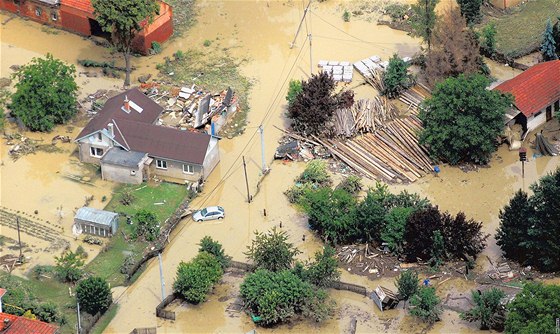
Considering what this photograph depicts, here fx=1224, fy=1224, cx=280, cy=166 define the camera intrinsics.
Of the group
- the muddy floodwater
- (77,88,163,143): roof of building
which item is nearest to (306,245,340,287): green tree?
the muddy floodwater

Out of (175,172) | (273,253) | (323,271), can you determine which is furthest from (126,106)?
(323,271)

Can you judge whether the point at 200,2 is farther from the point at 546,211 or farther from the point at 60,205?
the point at 546,211

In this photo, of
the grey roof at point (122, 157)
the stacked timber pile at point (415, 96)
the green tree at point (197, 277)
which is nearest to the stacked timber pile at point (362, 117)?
the stacked timber pile at point (415, 96)

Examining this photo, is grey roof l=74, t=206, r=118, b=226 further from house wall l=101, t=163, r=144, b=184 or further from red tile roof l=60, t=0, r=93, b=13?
red tile roof l=60, t=0, r=93, b=13

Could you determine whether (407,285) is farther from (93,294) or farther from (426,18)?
(426,18)

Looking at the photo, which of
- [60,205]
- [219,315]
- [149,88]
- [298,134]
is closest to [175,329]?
[219,315]

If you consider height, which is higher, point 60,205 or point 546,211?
point 546,211

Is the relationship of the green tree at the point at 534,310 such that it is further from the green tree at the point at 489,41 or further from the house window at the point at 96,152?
the green tree at the point at 489,41
